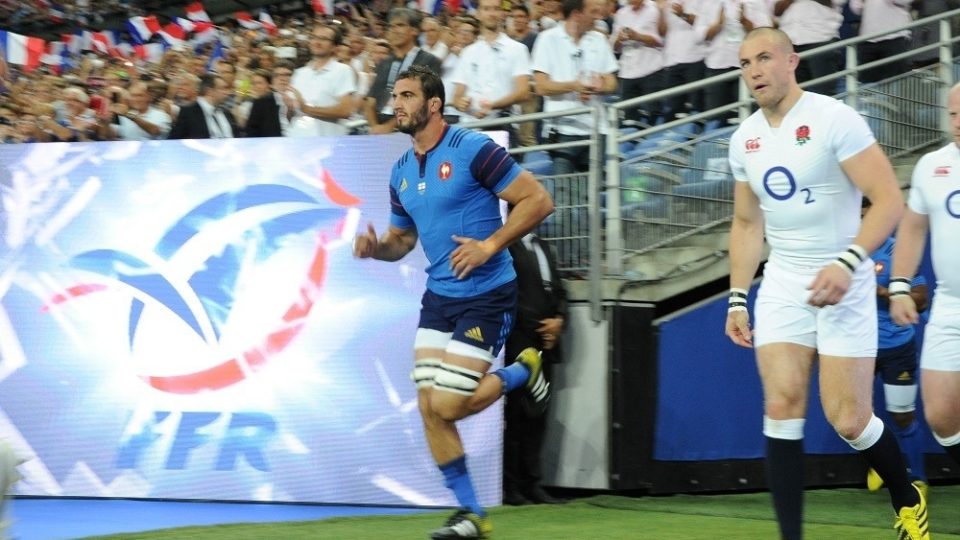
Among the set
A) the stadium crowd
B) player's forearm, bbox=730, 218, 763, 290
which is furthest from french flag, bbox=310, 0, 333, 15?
player's forearm, bbox=730, 218, 763, 290

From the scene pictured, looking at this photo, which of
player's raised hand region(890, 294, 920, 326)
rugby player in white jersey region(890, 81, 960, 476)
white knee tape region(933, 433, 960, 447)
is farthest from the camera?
white knee tape region(933, 433, 960, 447)

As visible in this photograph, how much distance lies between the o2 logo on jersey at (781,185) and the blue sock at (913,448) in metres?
3.61

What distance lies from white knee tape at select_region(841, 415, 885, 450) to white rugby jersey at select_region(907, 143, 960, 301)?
1.02 metres

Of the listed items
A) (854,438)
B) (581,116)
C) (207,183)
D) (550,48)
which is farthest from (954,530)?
(207,183)

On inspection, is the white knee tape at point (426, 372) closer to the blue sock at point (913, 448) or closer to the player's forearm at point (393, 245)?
the player's forearm at point (393, 245)

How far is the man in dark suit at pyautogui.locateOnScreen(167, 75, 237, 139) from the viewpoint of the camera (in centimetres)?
995

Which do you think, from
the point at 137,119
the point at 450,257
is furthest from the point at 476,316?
the point at 137,119

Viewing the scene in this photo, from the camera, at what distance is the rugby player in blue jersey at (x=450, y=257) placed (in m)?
6.32

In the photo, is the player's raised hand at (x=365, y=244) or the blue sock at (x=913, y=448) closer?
the player's raised hand at (x=365, y=244)

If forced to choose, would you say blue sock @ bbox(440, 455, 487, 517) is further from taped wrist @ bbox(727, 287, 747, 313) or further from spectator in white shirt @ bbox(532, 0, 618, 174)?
spectator in white shirt @ bbox(532, 0, 618, 174)

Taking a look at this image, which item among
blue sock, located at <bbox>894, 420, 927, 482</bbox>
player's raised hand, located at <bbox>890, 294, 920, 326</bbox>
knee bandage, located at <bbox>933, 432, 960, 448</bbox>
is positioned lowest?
blue sock, located at <bbox>894, 420, 927, 482</bbox>

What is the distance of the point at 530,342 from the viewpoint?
7.98 m

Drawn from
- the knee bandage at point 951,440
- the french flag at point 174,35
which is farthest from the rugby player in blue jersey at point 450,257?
the french flag at point 174,35

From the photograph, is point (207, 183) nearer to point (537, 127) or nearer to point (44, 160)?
point (44, 160)
